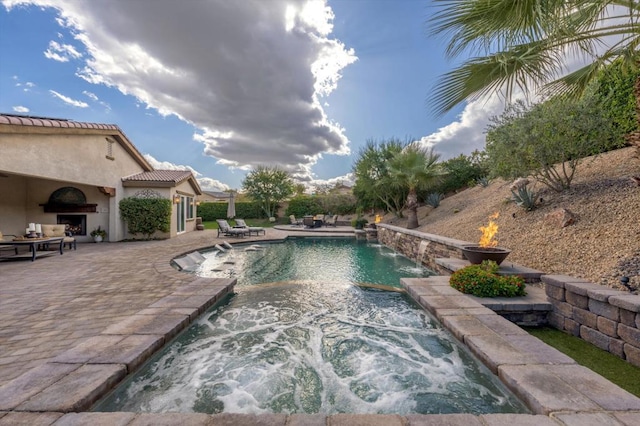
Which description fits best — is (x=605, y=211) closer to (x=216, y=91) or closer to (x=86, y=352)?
(x=86, y=352)

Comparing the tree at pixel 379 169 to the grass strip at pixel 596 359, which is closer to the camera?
the grass strip at pixel 596 359

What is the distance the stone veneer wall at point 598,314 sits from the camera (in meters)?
3.05

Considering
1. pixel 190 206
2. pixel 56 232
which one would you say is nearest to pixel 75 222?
pixel 56 232

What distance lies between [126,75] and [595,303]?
56.3 feet

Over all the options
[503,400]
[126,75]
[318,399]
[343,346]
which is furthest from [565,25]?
[126,75]

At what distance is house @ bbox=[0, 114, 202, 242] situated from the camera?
8039 millimetres

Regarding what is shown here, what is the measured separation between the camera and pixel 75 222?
12.2 metres

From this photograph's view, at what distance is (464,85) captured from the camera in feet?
15.4

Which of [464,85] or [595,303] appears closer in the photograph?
[595,303]

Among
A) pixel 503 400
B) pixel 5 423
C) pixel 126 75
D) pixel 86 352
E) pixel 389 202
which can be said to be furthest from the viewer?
pixel 389 202

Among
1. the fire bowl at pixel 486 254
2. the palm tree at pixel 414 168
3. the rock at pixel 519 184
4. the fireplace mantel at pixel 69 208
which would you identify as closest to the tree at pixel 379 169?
the palm tree at pixel 414 168

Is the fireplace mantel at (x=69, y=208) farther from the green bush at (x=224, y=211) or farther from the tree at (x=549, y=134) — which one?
the tree at (x=549, y=134)

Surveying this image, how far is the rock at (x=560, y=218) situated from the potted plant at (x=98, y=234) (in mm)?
17051

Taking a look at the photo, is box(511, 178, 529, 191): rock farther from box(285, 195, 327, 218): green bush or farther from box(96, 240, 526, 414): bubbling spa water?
box(285, 195, 327, 218): green bush
